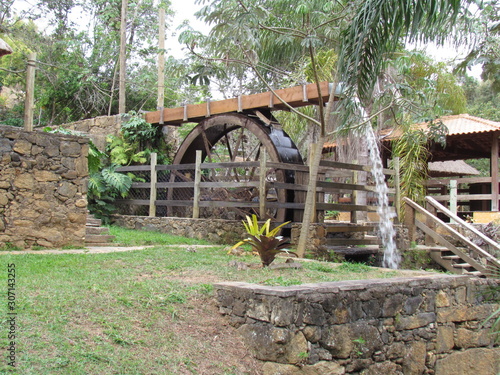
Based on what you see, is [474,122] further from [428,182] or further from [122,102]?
[122,102]

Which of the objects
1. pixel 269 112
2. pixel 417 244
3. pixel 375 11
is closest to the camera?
pixel 375 11

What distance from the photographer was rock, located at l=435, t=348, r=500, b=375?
578 cm

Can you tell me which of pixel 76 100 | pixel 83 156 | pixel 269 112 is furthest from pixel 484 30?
pixel 76 100

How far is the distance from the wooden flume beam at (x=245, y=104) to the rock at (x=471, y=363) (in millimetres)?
4978

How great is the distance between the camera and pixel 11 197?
724cm

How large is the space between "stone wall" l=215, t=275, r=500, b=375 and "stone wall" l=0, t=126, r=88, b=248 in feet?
12.1

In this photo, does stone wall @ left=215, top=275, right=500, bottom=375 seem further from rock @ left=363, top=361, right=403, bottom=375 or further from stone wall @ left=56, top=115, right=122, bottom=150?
stone wall @ left=56, top=115, right=122, bottom=150

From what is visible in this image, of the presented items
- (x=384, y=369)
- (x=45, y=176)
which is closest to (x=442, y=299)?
(x=384, y=369)

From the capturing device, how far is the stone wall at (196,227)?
976 centimetres

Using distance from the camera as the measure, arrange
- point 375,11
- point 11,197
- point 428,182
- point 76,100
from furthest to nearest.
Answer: point 76,100 < point 428,182 < point 11,197 < point 375,11

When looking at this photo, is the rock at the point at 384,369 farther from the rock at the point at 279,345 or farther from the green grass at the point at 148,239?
the green grass at the point at 148,239

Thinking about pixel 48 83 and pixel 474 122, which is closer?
pixel 474 122

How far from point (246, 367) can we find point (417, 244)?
672 cm

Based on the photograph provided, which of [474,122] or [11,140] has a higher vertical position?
[474,122]
